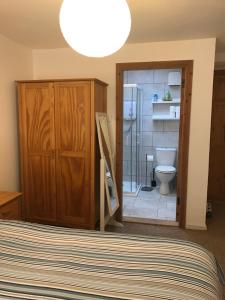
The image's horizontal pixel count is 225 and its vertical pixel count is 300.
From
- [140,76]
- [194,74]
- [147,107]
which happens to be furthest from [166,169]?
[194,74]

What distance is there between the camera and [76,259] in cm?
146

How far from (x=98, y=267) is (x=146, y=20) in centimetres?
217

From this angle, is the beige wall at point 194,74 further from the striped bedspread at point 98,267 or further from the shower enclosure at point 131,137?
the striped bedspread at point 98,267

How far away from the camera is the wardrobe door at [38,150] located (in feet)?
10.1

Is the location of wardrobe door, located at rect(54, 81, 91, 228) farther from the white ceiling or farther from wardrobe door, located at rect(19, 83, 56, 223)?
the white ceiling

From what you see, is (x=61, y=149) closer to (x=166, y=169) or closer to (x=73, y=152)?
(x=73, y=152)

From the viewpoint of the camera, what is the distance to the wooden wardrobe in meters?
2.97

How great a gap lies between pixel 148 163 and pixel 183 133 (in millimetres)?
1857

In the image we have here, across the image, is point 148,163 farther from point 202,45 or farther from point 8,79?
point 8,79

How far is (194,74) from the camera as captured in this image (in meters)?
3.09

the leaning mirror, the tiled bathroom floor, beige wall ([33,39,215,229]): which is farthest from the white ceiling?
the tiled bathroom floor

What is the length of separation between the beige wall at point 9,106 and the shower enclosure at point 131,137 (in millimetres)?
1883

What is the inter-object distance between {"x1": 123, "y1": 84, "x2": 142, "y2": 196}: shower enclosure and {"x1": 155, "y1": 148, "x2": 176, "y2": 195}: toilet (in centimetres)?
44

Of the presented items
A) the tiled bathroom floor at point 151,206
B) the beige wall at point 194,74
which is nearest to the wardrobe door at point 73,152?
the beige wall at point 194,74
